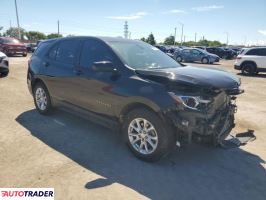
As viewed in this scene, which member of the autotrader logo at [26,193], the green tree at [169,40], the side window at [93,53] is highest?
the side window at [93,53]

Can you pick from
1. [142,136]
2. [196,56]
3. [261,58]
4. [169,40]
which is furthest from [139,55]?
[169,40]

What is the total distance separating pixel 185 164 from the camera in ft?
14.9

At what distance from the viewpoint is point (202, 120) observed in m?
4.07

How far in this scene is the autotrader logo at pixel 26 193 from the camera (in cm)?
355

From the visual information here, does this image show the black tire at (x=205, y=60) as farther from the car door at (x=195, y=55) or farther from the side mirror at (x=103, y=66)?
the side mirror at (x=103, y=66)

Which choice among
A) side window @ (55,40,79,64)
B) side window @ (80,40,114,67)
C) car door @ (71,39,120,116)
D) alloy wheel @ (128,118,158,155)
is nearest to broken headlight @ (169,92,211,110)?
alloy wheel @ (128,118,158,155)

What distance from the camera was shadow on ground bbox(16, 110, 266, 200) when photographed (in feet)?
12.5

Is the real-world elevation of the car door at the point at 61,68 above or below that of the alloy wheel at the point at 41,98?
above

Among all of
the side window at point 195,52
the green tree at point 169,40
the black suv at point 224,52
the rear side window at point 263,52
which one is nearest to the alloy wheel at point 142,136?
the rear side window at point 263,52

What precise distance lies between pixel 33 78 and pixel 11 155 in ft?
8.83

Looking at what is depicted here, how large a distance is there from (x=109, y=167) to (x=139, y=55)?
1993 mm

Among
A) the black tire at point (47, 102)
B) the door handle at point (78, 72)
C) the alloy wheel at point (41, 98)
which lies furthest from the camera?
the alloy wheel at point (41, 98)

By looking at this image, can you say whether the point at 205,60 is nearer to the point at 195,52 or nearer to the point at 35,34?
the point at 195,52

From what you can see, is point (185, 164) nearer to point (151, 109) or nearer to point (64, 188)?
point (151, 109)
